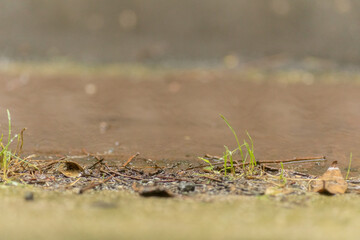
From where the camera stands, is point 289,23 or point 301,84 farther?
point 289,23

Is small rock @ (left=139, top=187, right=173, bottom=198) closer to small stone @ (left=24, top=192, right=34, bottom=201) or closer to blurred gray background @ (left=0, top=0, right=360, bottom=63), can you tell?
small stone @ (left=24, top=192, right=34, bottom=201)

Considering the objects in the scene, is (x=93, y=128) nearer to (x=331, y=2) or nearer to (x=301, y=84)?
(x=301, y=84)

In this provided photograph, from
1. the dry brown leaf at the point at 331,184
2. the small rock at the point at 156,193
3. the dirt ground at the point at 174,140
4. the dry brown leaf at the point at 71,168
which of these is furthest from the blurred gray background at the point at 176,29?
the small rock at the point at 156,193

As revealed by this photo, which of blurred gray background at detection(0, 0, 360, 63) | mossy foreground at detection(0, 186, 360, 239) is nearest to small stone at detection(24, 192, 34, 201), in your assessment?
mossy foreground at detection(0, 186, 360, 239)

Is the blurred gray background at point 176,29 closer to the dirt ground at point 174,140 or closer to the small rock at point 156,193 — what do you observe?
the dirt ground at point 174,140

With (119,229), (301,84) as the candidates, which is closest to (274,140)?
(119,229)

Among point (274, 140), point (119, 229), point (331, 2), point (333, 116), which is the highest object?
point (331, 2)
